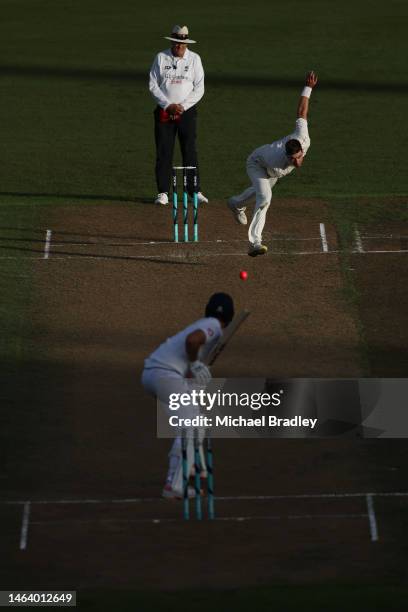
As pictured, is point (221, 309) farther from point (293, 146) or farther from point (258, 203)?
point (258, 203)

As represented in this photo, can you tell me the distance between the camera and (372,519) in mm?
14125

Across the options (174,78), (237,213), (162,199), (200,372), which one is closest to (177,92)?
(174,78)

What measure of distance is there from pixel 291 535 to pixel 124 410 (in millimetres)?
3389

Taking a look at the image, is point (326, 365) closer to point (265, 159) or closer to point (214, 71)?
point (265, 159)

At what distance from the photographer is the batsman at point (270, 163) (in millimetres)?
20312

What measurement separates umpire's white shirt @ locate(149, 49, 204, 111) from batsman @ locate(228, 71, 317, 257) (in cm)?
250

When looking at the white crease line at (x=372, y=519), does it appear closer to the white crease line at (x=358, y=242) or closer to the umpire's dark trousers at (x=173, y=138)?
the white crease line at (x=358, y=242)

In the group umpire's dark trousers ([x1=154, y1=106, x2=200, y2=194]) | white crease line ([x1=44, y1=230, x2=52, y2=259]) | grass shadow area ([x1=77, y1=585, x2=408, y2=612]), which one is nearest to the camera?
grass shadow area ([x1=77, y1=585, x2=408, y2=612])

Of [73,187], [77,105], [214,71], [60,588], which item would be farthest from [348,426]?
[214,71]

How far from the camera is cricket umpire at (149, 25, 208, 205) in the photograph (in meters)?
22.8

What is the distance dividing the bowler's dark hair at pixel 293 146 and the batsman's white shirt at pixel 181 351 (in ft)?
20.1

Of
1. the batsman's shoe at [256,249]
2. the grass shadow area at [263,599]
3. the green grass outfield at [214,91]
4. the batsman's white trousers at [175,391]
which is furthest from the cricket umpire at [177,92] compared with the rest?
the grass shadow area at [263,599]

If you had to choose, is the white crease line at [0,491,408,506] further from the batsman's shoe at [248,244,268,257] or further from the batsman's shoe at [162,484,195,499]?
the batsman's shoe at [248,244,268,257]

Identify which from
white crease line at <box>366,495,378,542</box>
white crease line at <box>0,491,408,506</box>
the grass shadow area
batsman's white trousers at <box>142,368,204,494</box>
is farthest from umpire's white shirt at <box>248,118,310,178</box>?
the grass shadow area
